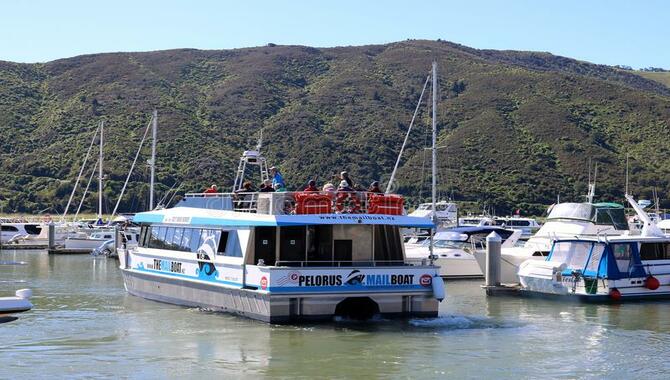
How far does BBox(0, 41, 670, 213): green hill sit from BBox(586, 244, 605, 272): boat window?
48876 millimetres

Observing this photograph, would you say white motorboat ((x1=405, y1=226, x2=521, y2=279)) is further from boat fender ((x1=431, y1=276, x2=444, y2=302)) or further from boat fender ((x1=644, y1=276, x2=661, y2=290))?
boat fender ((x1=431, y1=276, x2=444, y2=302))

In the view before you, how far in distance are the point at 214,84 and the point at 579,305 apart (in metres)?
105

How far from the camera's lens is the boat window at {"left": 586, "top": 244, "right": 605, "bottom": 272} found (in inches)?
1223

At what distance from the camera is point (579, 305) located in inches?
1182

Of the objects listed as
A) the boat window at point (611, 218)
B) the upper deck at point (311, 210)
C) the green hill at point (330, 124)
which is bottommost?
the boat window at point (611, 218)

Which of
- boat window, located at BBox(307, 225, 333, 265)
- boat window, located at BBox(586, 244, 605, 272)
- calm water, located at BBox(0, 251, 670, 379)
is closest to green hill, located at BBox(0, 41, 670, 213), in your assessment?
boat window, located at BBox(586, 244, 605, 272)

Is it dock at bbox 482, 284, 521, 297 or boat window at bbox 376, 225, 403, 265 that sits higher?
boat window at bbox 376, 225, 403, 265

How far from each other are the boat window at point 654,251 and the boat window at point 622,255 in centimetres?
60

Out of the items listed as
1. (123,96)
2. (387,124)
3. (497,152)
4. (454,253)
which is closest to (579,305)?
(454,253)

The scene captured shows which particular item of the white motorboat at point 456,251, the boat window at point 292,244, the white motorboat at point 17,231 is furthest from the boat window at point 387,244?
the white motorboat at point 17,231

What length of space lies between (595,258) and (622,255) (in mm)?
800

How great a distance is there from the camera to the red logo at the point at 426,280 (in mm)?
24266

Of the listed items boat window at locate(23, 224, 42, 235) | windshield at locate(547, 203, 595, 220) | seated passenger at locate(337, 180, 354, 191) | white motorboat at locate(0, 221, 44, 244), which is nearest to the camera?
seated passenger at locate(337, 180, 354, 191)

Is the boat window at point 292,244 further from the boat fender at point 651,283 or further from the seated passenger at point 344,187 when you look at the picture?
the boat fender at point 651,283
